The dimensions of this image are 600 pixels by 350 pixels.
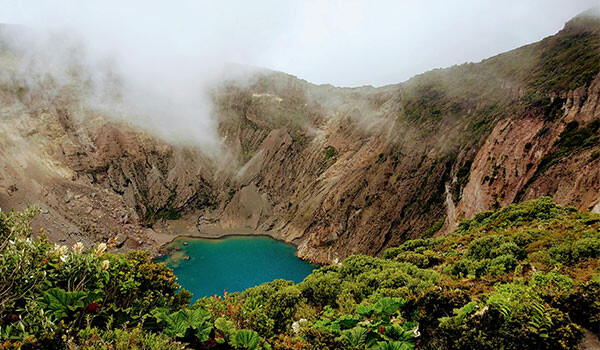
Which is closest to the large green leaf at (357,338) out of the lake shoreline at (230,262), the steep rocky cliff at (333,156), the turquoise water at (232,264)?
the steep rocky cliff at (333,156)

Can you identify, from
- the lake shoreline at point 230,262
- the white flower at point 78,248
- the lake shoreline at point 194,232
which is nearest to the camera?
the white flower at point 78,248

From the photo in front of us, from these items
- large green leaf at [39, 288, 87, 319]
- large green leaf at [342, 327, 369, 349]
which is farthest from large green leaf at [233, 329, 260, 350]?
large green leaf at [39, 288, 87, 319]

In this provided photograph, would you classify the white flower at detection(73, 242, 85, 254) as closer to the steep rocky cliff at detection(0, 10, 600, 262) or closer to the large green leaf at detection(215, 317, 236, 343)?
the large green leaf at detection(215, 317, 236, 343)

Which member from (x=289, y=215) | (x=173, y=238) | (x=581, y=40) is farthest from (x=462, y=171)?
(x=173, y=238)

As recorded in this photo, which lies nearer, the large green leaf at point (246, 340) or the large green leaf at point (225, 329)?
the large green leaf at point (246, 340)

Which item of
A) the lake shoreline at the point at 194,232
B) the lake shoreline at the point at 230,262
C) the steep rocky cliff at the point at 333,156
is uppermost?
the steep rocky cliff at the point at 333,156

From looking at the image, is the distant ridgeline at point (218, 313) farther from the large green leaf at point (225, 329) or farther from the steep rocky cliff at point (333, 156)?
the steep rocky cliff at point (333, 156)

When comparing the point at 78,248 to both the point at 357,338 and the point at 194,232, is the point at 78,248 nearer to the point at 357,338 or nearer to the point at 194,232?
the point at 357,338
